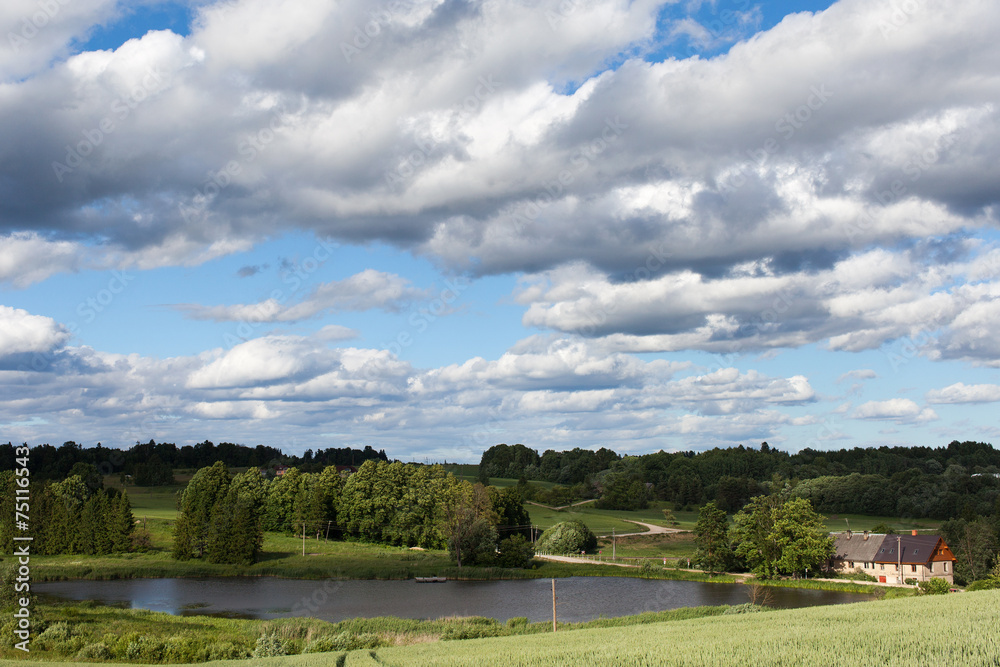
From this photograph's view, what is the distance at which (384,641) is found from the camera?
1337 inches

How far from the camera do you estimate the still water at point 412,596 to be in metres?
48.9

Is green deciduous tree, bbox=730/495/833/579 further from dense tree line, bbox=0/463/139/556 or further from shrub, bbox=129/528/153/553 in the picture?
dense tree line, bbox=0/463/139/556

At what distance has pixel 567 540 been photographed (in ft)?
281

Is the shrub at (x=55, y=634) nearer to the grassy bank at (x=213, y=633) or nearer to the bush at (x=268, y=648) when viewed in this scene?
the grassy bank at (x=213, y=633)

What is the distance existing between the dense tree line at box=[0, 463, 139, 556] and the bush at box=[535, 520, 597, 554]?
46.2 m

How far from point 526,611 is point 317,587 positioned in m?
21.3

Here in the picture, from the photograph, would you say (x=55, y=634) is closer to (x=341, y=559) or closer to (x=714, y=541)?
(x=341, y=559)

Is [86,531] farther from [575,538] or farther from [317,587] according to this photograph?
[575,538]

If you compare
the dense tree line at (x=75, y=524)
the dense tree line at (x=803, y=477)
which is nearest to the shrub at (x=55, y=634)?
the dense tree line at (x=75, y=524)

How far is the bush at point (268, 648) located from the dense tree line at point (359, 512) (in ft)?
137

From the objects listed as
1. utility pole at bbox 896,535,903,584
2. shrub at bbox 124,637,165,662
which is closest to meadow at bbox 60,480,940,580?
utility pole at bbox 896,535,903,584

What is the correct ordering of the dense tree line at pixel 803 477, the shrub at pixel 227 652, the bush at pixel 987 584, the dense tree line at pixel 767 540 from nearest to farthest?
the shrub at pixel 227 652, the bush at pixel 987 584, the dense tree line at pixel 767 540, the dense tree line at pixel 803 477

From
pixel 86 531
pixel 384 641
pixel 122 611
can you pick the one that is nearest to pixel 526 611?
pixel 384 641

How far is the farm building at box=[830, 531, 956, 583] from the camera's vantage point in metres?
62.4
